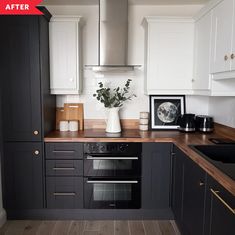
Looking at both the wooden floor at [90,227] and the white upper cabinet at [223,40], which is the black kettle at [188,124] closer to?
the white upper cabinet at [223,40]

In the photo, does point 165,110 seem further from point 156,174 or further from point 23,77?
point 23,77

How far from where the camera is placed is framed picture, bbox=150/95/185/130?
288cm

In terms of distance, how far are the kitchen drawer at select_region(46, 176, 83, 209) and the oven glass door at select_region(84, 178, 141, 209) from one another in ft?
0.26

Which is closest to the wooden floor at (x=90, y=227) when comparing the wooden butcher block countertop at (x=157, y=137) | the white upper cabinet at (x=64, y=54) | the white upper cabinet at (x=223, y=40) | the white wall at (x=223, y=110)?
the wooden butcher block countertop at (x=157, y=137)

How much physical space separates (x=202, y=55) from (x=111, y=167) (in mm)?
1498

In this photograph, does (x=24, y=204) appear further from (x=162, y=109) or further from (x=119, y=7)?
(x=119, y=7)

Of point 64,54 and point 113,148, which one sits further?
point 64,54

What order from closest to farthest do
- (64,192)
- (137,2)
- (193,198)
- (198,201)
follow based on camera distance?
(198,201) < (193,198) < (64,192) < (137,2)

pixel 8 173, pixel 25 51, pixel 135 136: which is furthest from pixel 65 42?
pixel 8 173

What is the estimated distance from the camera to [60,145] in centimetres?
239

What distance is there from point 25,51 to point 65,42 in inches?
18.2

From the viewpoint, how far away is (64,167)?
94.7 inches

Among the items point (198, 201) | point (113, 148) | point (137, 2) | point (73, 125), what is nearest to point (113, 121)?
point (113, 148)

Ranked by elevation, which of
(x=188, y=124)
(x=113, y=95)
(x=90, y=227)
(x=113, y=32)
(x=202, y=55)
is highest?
(x=113, y=32)
